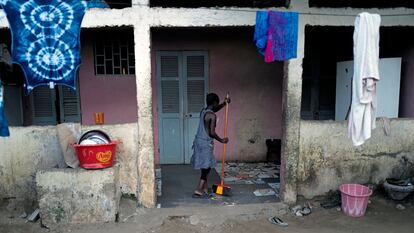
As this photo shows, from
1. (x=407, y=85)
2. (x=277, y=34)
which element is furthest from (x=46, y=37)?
(x=407, y=85)

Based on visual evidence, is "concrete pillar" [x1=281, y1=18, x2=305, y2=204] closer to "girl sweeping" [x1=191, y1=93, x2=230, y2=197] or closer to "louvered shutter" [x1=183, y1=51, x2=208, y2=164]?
"girl sweeping" [x1=191, y1=93, x2=230, y2=197]

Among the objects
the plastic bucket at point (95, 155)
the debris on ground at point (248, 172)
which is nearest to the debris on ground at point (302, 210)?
the debris on ground at point (248, 172)

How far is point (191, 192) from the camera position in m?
5.62

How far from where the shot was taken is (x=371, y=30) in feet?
13.2

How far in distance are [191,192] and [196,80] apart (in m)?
2.61

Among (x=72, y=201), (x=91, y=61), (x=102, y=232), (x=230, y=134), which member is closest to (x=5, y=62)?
(x=91, y=61)

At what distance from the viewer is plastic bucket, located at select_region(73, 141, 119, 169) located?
14.0 ft

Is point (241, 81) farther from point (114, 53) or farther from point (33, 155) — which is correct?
point (33, 155)

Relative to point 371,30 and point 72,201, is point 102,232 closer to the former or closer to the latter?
point 72,201

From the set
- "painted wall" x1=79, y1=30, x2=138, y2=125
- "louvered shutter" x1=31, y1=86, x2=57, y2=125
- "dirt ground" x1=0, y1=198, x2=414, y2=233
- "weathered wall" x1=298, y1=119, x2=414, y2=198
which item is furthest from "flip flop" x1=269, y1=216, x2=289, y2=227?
"louvered shutter" x1=31, y1=86, x2=57, y2=125

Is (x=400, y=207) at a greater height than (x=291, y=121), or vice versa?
(x=291, y=121)

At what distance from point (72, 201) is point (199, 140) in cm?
206

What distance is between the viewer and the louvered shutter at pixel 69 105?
6902mm

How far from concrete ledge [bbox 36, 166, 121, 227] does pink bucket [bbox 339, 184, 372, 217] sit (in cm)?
337
